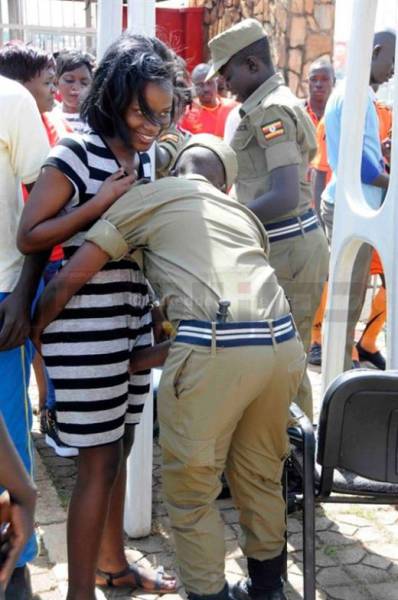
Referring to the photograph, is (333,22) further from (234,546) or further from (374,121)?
(234,546)

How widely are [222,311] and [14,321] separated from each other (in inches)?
23.9

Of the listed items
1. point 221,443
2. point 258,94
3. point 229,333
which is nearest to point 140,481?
point 221,443

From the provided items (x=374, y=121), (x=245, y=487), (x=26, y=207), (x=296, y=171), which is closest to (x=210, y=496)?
(x=245, y=487)

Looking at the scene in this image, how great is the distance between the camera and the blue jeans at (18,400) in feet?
8.17

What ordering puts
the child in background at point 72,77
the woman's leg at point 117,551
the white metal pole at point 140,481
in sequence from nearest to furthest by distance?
the woman's leg at point 117,551, the white metal pole at point 140,481, the child in background at point 72,77

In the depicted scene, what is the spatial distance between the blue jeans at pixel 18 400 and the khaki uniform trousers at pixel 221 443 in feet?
1.68

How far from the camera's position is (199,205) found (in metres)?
2.19

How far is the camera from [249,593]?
2.60 meters

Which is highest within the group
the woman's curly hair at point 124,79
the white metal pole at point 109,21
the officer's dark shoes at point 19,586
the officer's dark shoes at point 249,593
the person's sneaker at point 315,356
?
the white metal pole at point 109,21

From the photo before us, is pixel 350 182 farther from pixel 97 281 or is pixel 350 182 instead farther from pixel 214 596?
pixel 214 596

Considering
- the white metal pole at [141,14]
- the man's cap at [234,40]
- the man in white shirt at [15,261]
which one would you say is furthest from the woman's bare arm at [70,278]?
the man's cap at [234,40]

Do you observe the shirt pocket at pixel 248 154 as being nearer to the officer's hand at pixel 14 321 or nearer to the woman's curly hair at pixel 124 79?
the woman's curly hair at pixel 124 79

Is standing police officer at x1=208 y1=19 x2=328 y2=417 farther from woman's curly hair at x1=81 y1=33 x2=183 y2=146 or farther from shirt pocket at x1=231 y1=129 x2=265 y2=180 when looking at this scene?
woman's curly hair at x1=81 y1=33 x2=183 y2=146

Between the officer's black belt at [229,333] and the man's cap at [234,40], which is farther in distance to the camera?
the man's cap at [234,40]
